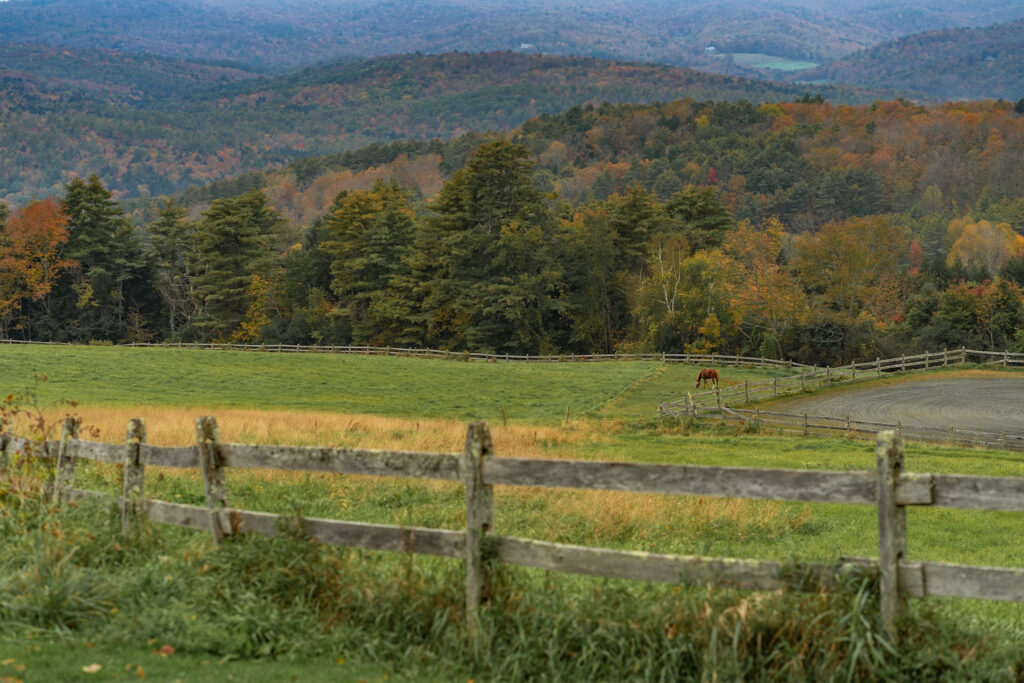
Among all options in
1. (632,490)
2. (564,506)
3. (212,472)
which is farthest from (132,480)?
(564,506)

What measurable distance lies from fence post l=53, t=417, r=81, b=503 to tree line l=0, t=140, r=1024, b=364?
185 ft

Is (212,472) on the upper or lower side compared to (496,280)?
upper

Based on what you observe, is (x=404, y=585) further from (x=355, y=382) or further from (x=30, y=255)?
(x=30, y=255)

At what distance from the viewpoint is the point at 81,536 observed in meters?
7.55

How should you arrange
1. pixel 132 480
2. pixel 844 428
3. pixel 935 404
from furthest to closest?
pixel 935 404 → pixel 844 428 → pixel 132 480

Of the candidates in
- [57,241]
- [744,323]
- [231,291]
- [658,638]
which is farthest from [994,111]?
[658,638]

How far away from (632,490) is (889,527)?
1.55 metres

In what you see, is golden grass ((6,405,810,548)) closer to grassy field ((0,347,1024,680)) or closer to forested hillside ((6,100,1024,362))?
grassy field ((0,347,1024,680))

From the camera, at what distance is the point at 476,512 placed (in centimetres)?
625

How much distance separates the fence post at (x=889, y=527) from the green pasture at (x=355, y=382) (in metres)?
28.7

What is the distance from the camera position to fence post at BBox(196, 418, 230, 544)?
7.30m

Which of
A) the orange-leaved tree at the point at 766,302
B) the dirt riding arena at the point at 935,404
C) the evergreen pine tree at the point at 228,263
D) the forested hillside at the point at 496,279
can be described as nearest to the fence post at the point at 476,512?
the dirt riding arena at the point at 935,404

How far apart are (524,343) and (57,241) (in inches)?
1682

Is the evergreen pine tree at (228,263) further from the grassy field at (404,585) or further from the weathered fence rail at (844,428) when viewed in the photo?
the grassy field at (404,585)
